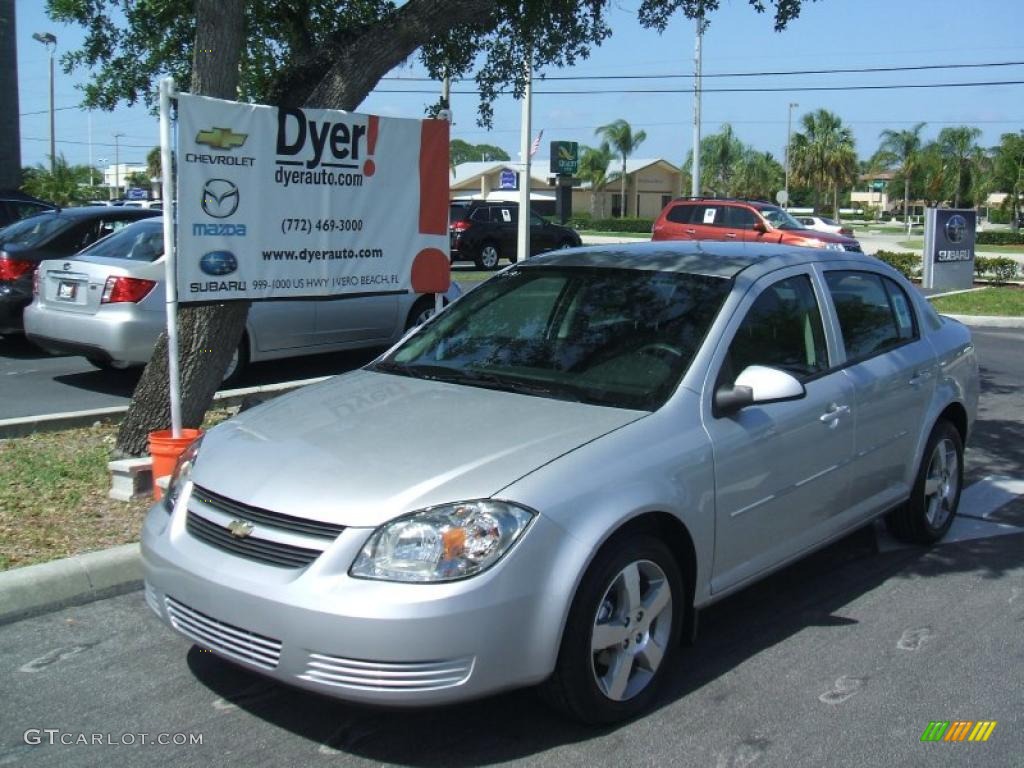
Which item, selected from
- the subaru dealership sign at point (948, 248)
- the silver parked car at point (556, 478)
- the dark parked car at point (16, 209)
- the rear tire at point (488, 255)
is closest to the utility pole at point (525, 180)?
the rear tire at point (488, 255)

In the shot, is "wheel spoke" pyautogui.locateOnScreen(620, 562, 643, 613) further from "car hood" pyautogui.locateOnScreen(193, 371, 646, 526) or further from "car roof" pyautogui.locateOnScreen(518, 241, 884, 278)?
"car roof" pyautogui.locateOnScreen(518, 241, 884, 278)

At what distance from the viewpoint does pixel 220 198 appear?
6.05 m

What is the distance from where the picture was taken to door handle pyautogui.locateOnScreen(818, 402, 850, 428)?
4.71 m

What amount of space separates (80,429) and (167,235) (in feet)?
8.75

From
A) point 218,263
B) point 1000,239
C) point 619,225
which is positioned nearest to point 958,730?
point 218,263

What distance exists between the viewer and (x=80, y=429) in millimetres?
7820

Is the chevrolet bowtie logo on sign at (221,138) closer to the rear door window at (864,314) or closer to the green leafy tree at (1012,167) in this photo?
the rear door window at (864,314)

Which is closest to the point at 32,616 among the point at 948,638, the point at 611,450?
the point at 611,450

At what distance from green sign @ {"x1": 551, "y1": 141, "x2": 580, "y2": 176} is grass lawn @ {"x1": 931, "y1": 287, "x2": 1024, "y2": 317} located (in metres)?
7.92

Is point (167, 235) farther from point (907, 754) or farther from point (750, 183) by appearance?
point (750, 183)

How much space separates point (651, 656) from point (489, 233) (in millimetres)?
24584

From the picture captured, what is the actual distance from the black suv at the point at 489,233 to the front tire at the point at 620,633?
2351 cm

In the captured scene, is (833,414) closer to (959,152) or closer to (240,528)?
(240,528)

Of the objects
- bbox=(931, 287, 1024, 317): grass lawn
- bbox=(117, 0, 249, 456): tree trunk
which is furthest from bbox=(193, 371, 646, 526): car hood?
bbox=(931, 287, 1024, 317): grass lawn
